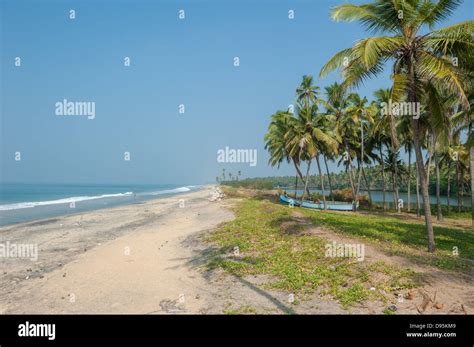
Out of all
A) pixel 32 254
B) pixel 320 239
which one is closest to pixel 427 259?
pixel 320 239

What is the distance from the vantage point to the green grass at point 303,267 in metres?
8.61

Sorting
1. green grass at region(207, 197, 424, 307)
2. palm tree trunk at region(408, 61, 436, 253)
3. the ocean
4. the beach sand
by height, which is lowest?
the ocean

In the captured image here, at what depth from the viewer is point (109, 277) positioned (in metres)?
11.2

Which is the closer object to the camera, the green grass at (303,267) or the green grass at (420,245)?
the green grass at (303,267)

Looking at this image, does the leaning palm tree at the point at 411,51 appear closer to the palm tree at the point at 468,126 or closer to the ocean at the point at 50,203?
the palm tree at the point at 468,126

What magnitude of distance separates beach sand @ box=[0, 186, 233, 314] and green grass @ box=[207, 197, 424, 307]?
1.86m

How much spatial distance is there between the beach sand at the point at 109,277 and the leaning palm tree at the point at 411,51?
31.5ft

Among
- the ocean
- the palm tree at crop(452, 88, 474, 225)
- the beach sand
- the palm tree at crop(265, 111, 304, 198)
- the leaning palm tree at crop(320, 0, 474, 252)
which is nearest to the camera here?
the beach sand

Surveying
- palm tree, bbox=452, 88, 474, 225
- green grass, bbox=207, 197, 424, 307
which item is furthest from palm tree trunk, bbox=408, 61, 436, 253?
palm tree, bbox=452, 88, 474, 225

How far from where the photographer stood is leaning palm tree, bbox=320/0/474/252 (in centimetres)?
1048

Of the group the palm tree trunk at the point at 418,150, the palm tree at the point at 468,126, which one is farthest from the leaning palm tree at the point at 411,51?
the palm tree at the point at 468,126

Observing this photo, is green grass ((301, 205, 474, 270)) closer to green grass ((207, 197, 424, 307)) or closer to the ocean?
green grass ((207, 197, 424, 307))
